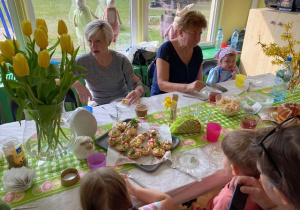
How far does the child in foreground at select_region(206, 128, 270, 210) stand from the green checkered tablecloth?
23cm

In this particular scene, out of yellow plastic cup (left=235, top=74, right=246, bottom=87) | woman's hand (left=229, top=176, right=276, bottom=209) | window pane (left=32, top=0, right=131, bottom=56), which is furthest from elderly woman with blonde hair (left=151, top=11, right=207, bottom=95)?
window pane (left=32, top=0, right=131, bottom=56)

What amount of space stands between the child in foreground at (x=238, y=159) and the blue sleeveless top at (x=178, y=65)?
3.51 ft

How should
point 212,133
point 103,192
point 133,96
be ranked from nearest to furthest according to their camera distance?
point 103,192 → point 212,133 → point 133,96

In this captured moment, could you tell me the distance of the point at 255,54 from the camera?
10.2 feet

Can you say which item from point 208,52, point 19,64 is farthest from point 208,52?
point 19,64

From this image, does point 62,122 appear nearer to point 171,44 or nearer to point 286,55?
point 171,44

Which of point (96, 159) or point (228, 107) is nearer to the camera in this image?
point (96, 159)

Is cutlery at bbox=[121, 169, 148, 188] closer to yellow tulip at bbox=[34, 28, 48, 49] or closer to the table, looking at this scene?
the table

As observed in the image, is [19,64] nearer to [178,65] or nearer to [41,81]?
[41,81]

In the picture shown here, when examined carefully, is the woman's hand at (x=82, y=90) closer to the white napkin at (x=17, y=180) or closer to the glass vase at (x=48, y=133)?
the glass vase at (x=48, y=133)

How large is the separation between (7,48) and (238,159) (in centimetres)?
91

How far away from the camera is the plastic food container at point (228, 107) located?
1323 millimetres

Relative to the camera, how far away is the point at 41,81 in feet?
2.46

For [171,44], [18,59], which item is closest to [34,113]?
[18,59]
